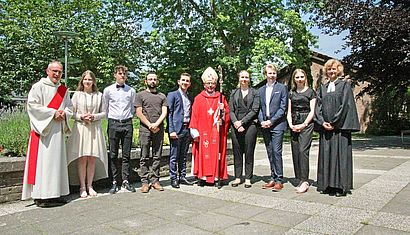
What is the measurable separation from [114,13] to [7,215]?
62.6 ft

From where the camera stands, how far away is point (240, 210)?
13.9ft

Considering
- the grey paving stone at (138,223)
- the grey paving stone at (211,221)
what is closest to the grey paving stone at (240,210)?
the grey paving stone at (211,221)

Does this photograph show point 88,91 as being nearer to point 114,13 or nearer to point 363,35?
point 363,35

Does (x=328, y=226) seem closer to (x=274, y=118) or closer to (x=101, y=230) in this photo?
(x=274, y=118)

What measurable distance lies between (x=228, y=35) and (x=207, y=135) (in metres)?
11.8

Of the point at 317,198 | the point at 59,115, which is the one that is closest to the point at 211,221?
the point at 317,198

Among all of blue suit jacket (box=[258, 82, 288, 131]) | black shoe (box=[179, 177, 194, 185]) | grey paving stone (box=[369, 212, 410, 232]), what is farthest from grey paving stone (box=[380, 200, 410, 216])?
black shoe (box=[179, 177, 194, 185])

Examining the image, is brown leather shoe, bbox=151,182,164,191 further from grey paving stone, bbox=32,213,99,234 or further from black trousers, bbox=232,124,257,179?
grey paving stone, bbox=32,213,99,234

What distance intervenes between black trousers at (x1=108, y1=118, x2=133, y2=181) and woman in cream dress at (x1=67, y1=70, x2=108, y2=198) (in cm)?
13

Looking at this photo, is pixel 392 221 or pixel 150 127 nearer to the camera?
pixel 392 221

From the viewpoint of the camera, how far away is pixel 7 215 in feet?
13.5

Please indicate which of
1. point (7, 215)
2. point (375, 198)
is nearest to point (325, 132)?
point (375, 198)

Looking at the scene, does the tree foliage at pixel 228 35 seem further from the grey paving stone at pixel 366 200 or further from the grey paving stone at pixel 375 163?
the grey paving stone at pixel 366 200

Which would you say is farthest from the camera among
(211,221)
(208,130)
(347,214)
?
(208,130)
